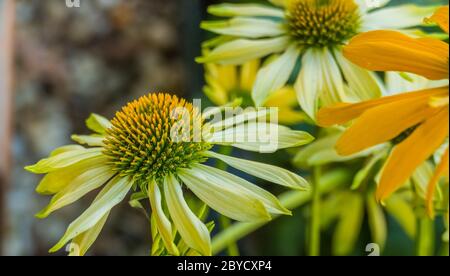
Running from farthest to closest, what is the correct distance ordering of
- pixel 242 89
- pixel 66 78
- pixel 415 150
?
pixel 66 78 < pixel 242 89 < pixel 415 150

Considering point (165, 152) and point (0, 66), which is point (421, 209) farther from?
point (0, 66)

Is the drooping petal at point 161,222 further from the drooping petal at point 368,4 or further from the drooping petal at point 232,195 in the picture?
the drooping petal at point 368,4

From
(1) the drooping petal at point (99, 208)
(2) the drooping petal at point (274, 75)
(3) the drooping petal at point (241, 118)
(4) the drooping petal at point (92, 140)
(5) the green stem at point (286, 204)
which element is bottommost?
(5) the green stem at point (286, 204)

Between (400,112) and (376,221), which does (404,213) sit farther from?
(400,112)

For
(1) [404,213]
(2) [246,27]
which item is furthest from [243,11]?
(1) [404,213]

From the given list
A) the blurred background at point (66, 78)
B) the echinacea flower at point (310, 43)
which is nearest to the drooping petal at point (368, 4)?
the echinacea flower at point (310, 43)
